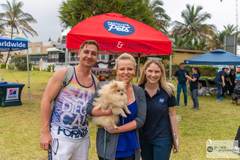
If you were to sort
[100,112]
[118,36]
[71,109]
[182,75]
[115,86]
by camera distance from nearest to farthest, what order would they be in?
[115,86] < [100,112] < [71,109] < [118,36] < [182,75]

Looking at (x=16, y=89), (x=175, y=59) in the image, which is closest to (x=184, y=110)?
(x=16, y=89)

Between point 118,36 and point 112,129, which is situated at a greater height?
point 118,36

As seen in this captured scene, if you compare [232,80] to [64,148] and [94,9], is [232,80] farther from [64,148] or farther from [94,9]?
[64,148]

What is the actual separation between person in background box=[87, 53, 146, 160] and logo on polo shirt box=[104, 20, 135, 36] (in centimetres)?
563

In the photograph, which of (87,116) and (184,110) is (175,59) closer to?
(184,110)

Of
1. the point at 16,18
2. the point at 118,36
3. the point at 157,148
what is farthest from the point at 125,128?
the point at 16,18

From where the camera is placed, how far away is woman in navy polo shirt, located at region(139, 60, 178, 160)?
11.6 feet

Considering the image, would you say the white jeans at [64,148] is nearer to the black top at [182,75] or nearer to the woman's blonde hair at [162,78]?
the woman's blonde hair at [162,78]

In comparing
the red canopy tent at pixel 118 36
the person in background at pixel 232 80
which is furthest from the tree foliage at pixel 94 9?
the red canopy tent at pixel 118 36

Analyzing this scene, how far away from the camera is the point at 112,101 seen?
2.96 m

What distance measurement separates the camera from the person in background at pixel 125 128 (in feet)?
10.1

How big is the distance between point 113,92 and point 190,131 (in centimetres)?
624

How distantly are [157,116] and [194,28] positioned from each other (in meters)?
55.8

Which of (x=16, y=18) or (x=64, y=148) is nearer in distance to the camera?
(x=64, y=148)
